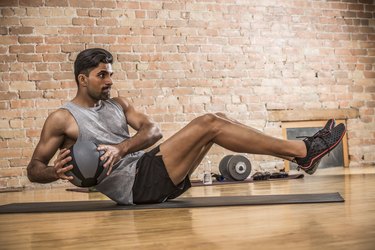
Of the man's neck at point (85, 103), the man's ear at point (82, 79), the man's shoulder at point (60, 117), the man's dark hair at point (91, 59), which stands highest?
the man's dark hair at point (91, 59)

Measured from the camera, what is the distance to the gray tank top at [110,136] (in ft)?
11.1

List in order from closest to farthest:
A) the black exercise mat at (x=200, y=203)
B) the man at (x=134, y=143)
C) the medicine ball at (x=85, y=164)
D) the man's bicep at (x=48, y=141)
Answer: the medicine ball at (x=85, y=164) → the man at (x=134, y=143) → the black exercise mat at (x=200, y=203) → the man's bicep at (x=48, y=141)

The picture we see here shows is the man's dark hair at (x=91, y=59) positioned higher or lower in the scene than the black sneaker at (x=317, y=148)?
higher

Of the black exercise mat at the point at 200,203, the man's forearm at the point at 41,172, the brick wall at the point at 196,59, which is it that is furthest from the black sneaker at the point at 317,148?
the brick wall at the point at 196,59

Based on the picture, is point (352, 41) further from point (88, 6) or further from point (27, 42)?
point (27, 42)

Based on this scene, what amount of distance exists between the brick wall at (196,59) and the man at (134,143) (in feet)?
9.25

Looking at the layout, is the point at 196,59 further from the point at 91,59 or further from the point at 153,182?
the point at 153,182

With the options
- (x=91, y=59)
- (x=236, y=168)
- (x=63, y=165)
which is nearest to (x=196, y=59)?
(x=236, y=168)

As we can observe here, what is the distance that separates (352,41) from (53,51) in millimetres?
3821

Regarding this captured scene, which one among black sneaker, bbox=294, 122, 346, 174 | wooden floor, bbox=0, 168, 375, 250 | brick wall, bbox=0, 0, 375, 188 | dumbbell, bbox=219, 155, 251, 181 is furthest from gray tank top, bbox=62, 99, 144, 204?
brick wall, bbox=0, 0, 375, 188

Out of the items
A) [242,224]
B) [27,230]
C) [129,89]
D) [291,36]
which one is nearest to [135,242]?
[242,224]

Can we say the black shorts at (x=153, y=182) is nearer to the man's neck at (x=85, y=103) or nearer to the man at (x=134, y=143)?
the man at (x=134, y=143)

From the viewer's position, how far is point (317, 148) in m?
3.14

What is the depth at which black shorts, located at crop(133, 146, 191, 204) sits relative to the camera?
10.9ft
